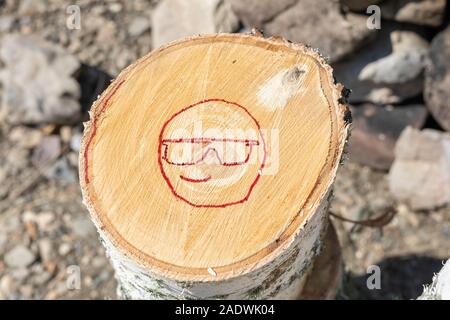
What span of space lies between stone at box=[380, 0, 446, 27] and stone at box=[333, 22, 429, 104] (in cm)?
Result: 11

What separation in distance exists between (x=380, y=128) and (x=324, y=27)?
49 cm

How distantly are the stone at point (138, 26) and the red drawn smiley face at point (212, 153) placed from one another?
1.54 meters

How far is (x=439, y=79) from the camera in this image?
2512 mm

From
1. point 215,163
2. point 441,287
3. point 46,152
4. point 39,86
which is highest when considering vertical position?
point 39,86

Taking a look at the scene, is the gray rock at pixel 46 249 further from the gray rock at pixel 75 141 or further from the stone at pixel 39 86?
the stone at pixel 39 86

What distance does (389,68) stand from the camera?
2.56 meters

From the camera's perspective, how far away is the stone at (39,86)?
112 inches

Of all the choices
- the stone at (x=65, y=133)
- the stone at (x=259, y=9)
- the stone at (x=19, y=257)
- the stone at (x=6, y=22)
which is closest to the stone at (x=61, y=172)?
the stone at (x=65, y=133)

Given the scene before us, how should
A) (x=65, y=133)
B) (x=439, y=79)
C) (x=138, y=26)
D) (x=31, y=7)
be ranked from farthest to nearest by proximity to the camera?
(x=31, y=7) → (x=138, y=26) → (x=65, y=133) → (x=439, y=79)

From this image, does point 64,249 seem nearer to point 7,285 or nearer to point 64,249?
point 64,249

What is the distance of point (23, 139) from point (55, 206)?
36cm

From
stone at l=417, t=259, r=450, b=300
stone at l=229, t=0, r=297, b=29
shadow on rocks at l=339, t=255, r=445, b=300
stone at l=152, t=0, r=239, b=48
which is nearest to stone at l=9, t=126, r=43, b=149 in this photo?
stone at l=152, t=0, r=239, b=48

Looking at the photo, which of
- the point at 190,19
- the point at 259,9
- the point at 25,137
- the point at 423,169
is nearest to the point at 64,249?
the point at 25,137

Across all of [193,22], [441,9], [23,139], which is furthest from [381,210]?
[23,139]
